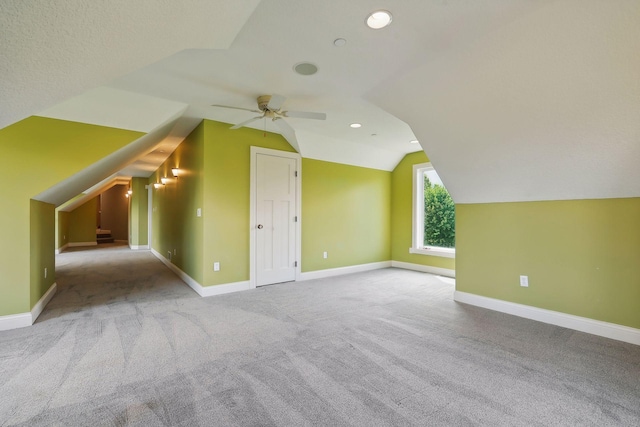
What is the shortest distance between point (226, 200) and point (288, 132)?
1.46 m

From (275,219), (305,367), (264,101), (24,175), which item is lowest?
(305,367)

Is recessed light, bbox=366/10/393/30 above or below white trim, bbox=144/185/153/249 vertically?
above

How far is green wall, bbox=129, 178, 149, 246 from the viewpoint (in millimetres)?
9477

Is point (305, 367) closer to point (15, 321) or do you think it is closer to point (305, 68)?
point (305, 68)

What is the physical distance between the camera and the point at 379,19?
199 cm

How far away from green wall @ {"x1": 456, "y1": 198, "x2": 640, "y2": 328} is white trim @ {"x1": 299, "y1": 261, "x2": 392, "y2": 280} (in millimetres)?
2191

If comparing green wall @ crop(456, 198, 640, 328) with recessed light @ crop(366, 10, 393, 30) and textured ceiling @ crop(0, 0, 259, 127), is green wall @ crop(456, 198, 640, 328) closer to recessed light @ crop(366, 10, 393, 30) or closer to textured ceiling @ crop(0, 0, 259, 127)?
recessed light @ crop(366, 10, 393, 30)

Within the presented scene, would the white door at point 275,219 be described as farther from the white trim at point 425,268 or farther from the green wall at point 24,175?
the white trim at point 425,268

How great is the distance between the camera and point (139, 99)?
128 inches

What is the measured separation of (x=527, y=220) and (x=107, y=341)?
180 inches

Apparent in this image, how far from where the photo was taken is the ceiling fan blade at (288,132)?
4.32 meters

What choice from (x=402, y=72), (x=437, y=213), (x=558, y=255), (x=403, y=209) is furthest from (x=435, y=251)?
(x=402, y=72)

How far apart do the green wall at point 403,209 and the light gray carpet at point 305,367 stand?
8.06 ft

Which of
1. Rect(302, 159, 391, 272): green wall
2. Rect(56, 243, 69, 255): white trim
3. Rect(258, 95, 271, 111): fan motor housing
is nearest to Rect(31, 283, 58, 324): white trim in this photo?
Rect(258, 95, 271, 111): fan motor housing
